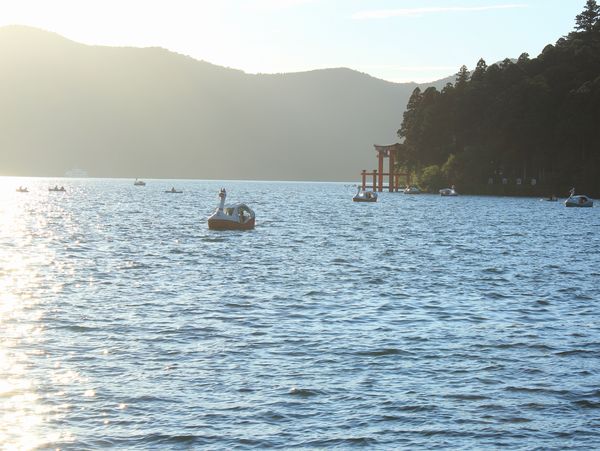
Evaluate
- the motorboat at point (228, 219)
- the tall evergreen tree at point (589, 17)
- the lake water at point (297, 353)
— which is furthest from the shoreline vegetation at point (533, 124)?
the lake water at point (297, 353)

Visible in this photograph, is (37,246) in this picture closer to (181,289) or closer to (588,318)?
(181,289)

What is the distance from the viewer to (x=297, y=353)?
24297 mm

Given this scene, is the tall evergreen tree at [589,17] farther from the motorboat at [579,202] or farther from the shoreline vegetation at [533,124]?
the motorboat at [579,202]

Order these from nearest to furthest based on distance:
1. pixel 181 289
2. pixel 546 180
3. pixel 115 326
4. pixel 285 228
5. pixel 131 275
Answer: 1. pixel 115 326
2. pixel 181 289
3. pixel 131 275
4. pixel 285 228
5. pixel 546 180

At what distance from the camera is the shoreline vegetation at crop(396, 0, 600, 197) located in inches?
6329

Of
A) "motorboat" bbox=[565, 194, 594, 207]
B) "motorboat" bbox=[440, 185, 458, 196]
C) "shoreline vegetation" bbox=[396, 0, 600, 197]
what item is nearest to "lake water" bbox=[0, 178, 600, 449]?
"motorboat" bbox=[565, 194, 594, 207]

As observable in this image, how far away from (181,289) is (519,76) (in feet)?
516

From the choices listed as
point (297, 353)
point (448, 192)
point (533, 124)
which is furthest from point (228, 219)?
point (448, 192)

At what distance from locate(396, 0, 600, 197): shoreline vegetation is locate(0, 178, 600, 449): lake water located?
113779mm

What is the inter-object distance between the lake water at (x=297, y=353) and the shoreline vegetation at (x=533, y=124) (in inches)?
4480

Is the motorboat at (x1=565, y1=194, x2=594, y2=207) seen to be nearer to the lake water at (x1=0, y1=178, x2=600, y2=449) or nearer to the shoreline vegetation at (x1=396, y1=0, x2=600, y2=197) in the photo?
the shoreline vegetation at (x1=396, y1=0, x2=600, y2=197)

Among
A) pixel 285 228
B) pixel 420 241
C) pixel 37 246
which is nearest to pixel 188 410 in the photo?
pixel 37 246

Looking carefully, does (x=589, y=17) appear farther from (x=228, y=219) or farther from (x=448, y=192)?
(x=228, y=219)

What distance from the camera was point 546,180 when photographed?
17300cm
